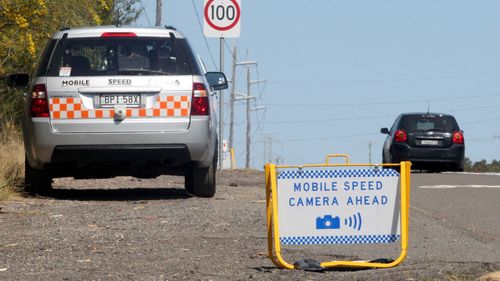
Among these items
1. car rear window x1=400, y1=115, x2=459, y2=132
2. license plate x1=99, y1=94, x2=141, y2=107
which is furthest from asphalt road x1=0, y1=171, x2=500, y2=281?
car rear window x1=400, y1=115, x2=459, y2=132

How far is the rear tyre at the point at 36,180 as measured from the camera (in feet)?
45.9

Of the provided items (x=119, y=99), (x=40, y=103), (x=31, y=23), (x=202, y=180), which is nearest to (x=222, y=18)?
(x=31, y=23)

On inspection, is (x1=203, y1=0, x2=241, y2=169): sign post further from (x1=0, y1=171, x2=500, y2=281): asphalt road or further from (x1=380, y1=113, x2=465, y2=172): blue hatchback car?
(x1=0, y1=171, x2=500, y2=281): asphalt road

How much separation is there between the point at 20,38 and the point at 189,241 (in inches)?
432

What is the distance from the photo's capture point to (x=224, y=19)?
75.6ft

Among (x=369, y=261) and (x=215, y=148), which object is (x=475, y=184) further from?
(x=369, y=261)

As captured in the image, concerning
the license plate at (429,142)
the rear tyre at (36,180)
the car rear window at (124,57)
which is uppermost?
the car rear window at (124,57)

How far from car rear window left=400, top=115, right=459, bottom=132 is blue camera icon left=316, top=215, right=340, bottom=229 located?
20.5m

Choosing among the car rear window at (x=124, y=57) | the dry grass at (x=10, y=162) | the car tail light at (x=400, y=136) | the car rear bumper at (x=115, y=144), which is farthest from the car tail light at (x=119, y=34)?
the car tail light at (x=400, y=136)

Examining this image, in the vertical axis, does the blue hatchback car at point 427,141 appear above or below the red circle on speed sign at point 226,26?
below

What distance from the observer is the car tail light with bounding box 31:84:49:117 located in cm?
1309

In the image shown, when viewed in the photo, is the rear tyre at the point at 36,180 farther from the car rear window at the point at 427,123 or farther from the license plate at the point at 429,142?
the car rear window at the point at 427,123

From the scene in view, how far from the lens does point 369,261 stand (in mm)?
7973

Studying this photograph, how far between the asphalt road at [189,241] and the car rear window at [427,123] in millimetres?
12751
